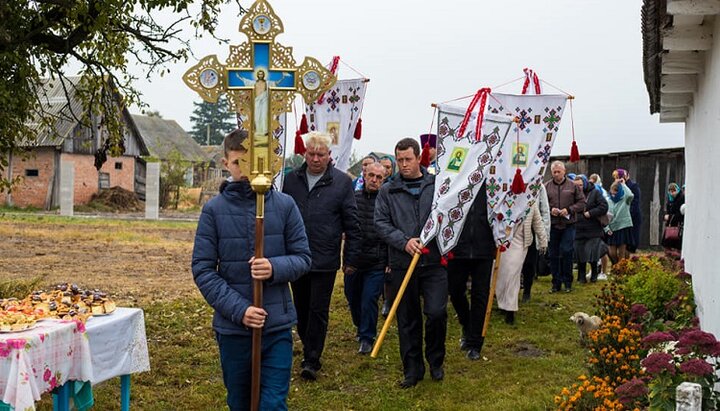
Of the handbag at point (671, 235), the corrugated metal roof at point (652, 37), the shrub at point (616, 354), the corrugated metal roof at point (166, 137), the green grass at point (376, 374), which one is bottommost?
the green grass at point (376, 374)

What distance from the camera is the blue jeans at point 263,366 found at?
4383 mm

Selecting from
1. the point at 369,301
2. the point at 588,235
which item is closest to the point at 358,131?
the point at 369,301

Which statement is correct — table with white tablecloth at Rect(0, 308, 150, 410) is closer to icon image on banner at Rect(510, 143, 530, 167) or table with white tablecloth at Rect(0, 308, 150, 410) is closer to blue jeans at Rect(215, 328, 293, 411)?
blue jeans at Rect(215, 328, 293, 411)

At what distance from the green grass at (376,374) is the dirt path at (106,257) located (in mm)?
3161

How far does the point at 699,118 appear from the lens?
693 cm

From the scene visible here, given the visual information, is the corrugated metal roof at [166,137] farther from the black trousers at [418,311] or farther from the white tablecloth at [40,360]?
the white tablecloth at [40,360]

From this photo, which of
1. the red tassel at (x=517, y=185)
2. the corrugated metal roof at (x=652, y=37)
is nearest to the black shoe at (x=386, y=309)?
the red tassel at (x=517, y=185)

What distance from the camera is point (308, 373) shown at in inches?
271

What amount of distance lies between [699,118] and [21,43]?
6.35 m

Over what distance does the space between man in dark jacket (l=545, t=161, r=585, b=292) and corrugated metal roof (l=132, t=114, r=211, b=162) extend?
4466 cm

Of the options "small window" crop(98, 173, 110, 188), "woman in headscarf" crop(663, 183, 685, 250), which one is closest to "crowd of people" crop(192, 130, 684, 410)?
"woman in headscarf" crop(663, 183, 685, 250)

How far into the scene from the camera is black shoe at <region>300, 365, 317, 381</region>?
22.6ft

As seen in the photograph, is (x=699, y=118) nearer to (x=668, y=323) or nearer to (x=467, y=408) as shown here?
(x=668, y=323)

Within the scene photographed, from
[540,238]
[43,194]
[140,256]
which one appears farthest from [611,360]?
[43,194]
